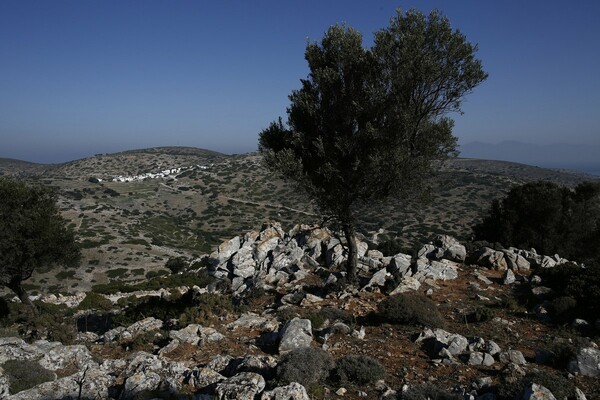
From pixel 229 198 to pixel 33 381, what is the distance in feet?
354

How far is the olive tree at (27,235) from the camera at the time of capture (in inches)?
982


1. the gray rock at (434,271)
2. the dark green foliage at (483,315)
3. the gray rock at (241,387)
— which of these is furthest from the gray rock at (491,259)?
the gray rock at (241,387)

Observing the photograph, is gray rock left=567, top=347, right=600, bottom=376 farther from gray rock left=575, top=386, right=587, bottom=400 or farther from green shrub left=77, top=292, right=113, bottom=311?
green shrub left=77, top=292, right=113, bottom=311

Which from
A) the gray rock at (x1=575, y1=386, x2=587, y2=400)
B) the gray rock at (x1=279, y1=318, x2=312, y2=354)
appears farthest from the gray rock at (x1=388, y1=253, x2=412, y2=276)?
the gray rock at (x1=575, y1=386, x2=587, y2=400)

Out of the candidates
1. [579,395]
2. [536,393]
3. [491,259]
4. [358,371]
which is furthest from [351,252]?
[536,393]

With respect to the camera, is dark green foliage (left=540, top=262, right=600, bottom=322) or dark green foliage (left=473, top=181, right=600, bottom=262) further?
dark green foliage (left=473, top=181, right=600, bottom=262)

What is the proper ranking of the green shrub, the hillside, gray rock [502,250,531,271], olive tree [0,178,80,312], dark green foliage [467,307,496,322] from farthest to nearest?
the hillside → the green shrub → olive tree [0,178,80,312] → gray rock [502,250,531,271] → dark green foliage [467,307,496,322]

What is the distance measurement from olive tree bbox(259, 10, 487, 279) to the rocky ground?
5.29 meters

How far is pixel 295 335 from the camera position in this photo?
13.3m

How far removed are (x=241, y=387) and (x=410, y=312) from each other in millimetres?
7974

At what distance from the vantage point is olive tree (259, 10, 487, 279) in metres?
16.3

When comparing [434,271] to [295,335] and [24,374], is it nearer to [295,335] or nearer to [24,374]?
[295,335]

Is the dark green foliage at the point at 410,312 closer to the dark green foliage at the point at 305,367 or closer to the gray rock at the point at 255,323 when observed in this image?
the gray rock at the point at 255,323

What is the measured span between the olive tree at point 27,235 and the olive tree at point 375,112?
18.6 meters
